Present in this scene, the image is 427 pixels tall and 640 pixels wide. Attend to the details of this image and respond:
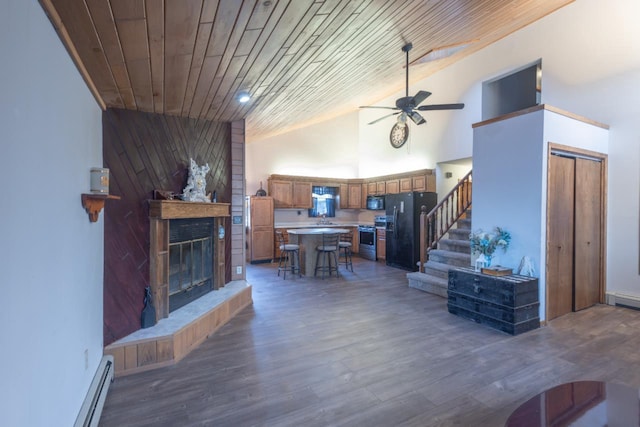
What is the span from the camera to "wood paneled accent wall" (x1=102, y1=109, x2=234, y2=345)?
9.20ft

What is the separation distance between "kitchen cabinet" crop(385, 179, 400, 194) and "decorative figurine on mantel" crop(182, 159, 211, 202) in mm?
5225

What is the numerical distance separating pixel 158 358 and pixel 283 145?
22.2ft

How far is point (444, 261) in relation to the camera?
17.5ft

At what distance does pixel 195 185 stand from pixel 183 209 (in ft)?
1.65

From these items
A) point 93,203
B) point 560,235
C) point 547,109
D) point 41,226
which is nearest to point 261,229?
point 93,203

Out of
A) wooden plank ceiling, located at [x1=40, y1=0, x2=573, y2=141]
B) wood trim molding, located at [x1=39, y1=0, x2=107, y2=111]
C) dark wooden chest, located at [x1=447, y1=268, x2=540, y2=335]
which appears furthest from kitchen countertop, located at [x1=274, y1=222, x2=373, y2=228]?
wood trim molding, located at [x1=39, y1=0, x2=107, y2=111]

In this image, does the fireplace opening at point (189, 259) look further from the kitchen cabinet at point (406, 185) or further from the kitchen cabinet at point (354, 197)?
the kitchen cabinet at point (354, 197)

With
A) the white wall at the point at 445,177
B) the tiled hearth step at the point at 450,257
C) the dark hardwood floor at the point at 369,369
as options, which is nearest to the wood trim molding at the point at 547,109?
the tiled hearth step at the point at 450,257

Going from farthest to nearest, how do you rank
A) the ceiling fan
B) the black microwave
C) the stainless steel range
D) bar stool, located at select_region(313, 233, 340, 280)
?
1. the black microwave
2. the stainless steel range
3. bar stool, located at select_region(313, 233, 340, 280)
4. the ceiling fan

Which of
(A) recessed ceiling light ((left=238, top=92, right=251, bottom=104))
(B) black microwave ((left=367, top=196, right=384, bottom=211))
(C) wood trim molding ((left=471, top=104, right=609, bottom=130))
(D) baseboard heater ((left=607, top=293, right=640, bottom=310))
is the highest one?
(A) recessed ceiling light ((left=238, top=92, right=251, bottom=104))

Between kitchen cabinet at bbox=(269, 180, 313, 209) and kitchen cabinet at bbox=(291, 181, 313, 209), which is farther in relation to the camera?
kitchen cabinet at bbox=(291, 181, 313, 209)

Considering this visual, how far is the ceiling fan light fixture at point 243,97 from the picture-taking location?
347cm

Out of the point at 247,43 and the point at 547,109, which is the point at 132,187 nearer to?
the point at 247,43

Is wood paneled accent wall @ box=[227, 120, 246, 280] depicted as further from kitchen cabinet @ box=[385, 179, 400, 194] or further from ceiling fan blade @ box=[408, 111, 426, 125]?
kitchen cabinet @ box=[385, 179, 400, 194]
